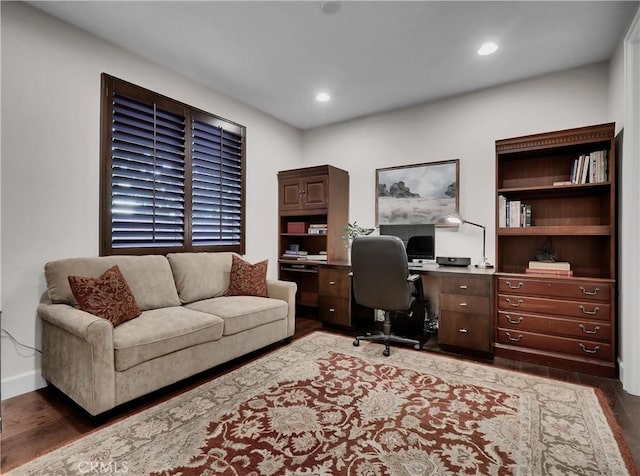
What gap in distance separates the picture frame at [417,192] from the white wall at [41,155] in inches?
117

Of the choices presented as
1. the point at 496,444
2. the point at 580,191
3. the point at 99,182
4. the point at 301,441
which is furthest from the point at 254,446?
the point at 580,191

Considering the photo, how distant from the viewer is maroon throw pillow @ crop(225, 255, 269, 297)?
3357mm

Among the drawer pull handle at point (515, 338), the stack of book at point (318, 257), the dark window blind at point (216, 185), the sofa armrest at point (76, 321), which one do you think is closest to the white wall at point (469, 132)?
the stack of book at point (318, 257)

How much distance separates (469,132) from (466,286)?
1809 millimetres

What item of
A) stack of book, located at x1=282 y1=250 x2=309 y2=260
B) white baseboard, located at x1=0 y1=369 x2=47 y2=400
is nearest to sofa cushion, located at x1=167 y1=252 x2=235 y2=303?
white baseboard, located at x1=0 y1=369 x2=47 y2=400

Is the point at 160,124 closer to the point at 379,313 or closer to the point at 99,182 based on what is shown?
the point at 99,182

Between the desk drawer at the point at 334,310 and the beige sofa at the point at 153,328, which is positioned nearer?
the beige sofa at the point at 153,328

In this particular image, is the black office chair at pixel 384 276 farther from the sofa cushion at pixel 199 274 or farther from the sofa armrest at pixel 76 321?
the sofa armrest at pixel 76 321

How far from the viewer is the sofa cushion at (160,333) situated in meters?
2.06

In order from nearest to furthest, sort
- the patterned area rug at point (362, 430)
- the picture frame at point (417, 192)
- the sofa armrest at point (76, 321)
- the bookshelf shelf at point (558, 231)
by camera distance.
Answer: the patterned area rug at point (362, 430) → the sofa armrest at point (76, 321) → the bookshelf shelf at point (558, 231) → the picture frame at point (417, 192)

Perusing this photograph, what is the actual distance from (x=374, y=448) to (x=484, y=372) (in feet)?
4.68

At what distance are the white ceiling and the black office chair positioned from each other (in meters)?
1.71

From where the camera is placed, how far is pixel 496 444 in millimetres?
1761

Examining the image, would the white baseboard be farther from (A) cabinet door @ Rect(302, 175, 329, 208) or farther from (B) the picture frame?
(B) the picture frame
